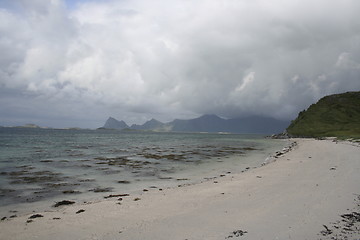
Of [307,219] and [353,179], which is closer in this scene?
[307,219]

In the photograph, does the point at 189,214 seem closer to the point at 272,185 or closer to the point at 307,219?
the point at 307,219

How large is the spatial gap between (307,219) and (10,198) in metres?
18.5

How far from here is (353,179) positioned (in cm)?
1739

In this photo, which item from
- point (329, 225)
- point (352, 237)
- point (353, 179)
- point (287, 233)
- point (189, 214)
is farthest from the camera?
point (353, 179)

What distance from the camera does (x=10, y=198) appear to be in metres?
16.2

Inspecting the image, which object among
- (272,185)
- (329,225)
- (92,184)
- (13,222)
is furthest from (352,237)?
(92,184)

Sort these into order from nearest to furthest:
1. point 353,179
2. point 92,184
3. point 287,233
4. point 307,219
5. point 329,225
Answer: point 287,233
point 329,225
point 307,219
point 353,179
point 92,184

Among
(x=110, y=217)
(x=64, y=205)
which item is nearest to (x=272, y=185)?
(x=110, y=217)

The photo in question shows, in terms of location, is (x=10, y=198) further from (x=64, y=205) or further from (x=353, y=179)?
(x=353, y=179)

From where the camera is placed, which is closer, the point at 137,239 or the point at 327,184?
the point at 137,239

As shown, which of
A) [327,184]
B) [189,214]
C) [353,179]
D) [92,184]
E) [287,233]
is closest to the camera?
[287,233]

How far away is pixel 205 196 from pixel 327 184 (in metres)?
8.76

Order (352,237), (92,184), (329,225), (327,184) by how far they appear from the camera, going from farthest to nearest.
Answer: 1. (92,184)
2. (327,184)
3. (329,225)
4. (352,237)

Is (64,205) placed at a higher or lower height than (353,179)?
lower
